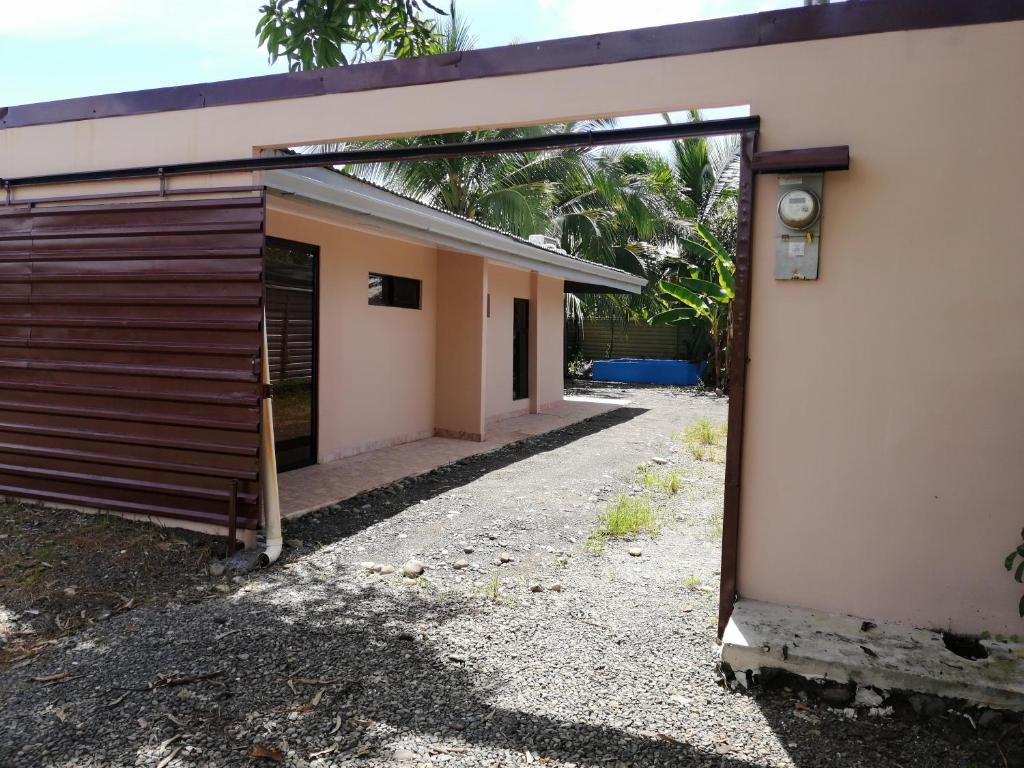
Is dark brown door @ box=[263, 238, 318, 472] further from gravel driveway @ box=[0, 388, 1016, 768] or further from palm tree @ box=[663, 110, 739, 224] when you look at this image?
palm tree @ box=[663, 110, 739, 224]

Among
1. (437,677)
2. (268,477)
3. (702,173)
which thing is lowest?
(437,677)

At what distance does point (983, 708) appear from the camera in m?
3.19

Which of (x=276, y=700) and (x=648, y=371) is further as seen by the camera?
(x=648, y=371)

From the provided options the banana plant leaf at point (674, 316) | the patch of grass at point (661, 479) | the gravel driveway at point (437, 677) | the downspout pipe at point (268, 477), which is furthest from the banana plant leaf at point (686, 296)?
the downspout pipe at point (268, 477)

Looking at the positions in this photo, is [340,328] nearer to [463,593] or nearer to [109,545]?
[109,545]

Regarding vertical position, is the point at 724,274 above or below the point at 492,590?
above

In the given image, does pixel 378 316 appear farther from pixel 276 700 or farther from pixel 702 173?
pixel 702 173

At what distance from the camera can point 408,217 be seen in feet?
25.9

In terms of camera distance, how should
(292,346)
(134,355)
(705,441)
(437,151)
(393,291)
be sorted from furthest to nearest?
1. (705,441)
2. (393,291)
3. (292,346)
4. (134,355)
5. (437,151)

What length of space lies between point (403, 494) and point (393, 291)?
11.2 feet

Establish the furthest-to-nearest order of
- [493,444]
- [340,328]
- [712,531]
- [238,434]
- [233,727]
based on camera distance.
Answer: [493,444], [340,328], [712,531], [238,434], [233,727]

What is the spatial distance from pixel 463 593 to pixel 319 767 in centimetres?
197

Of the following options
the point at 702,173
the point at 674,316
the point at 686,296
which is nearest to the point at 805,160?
the point at 686,296

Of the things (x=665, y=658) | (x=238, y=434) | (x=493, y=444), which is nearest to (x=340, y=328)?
(x=493, y=444)
